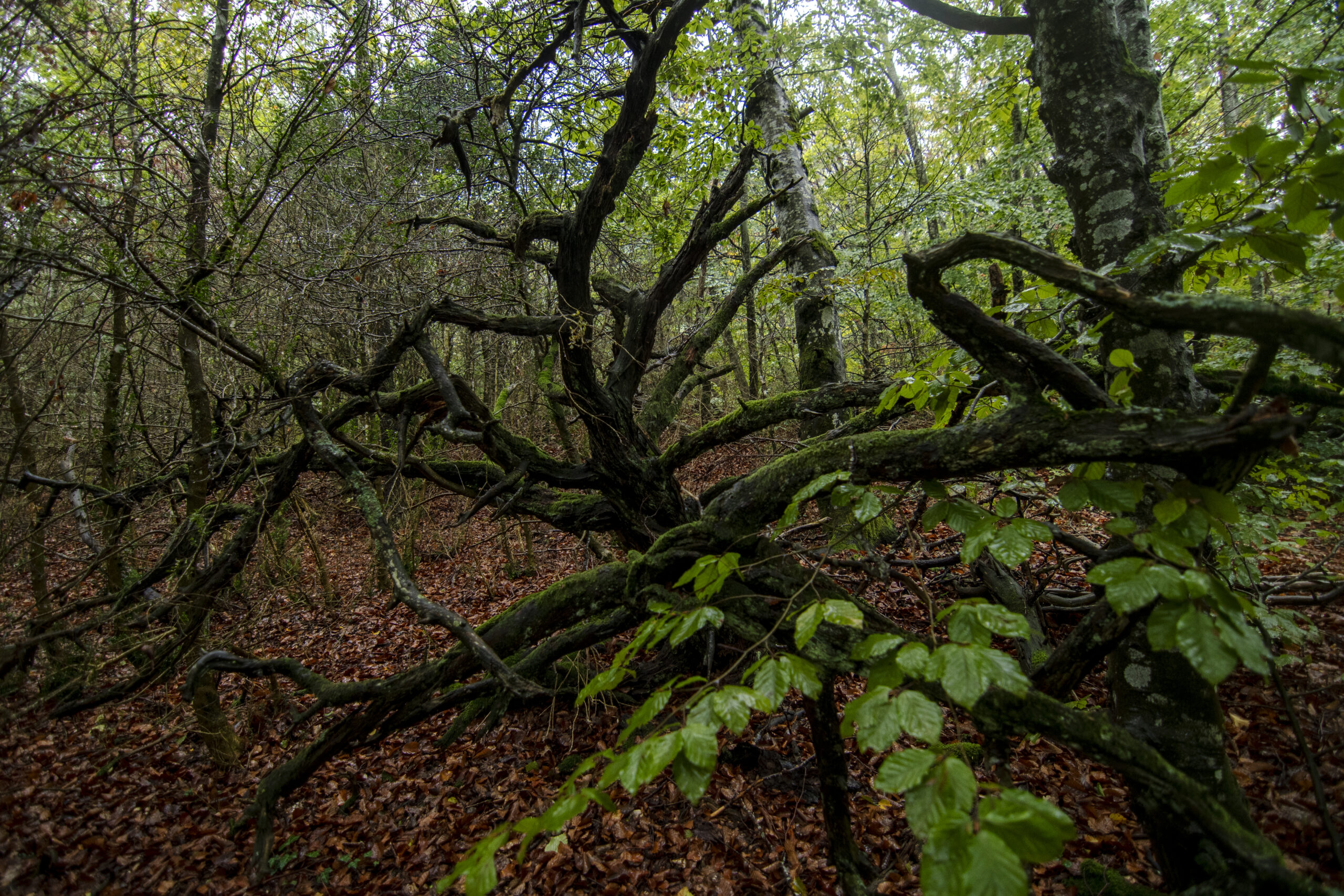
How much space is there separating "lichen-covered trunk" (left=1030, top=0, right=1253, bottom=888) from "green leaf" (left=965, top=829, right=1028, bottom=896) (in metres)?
1.43

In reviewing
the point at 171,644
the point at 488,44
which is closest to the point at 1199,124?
the point at 488,44

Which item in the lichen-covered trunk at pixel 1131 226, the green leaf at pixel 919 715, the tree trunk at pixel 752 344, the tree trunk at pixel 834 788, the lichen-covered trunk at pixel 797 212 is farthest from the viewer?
the tree trunk at pixel 752 344

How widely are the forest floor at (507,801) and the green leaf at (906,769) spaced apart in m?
2.53

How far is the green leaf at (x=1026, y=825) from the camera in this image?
0.92m

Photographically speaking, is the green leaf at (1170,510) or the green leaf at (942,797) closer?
the green leaf at (942,797)

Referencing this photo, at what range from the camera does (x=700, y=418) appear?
29.3 ft

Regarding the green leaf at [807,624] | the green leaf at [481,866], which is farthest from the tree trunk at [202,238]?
the green leaf at [807,624]

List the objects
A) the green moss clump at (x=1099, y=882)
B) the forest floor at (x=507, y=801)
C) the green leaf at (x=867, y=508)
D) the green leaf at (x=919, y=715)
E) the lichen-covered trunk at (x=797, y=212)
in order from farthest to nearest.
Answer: the lichen-covered trunk at (x=797, y=212)
the forest floor at (x=507, y=801)
the green moss clump at (x=1099, y=882)
the green leaf at (x=867, y=508)
the green leaf at (x=919, y=715)

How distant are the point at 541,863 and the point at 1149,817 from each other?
3.51m

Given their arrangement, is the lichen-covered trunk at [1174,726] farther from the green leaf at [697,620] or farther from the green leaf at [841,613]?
the green leaf at [697,620]

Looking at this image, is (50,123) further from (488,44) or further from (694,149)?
(694,149)

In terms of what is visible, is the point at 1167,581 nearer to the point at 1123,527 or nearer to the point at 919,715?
the point at 1123,527

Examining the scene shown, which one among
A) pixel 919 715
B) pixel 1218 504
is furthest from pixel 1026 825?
pixel 1218 504

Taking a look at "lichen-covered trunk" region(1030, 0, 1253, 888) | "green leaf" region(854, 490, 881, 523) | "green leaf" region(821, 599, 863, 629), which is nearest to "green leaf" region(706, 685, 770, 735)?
"green leaf" region(821, 599, 863, 629)
